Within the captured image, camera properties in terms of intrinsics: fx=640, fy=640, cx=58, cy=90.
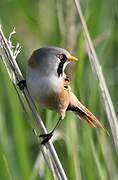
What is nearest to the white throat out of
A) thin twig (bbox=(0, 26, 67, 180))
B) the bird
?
the bird

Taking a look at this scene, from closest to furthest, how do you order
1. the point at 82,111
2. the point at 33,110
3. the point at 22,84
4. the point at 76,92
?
the point at 33,110
the point at 22,84
the point at 76,92
the point at 82,111

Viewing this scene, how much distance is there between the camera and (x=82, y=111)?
2.99m

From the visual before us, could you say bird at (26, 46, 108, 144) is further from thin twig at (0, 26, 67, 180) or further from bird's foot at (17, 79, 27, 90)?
thin twig at (0, 26, 67, 180)

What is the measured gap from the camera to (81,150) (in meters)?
2.93

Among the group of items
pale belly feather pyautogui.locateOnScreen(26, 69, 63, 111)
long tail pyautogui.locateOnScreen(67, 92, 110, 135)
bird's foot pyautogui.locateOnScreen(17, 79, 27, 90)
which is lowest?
long tail pyautogui.locateOnScreen(67, 92, 110, 135)

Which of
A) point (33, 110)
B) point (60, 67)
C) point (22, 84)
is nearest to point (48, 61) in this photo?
point (60, 67)

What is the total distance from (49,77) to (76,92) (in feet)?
0.53

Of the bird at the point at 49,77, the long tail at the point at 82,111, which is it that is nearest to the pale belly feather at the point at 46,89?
the bird at the point at 49,77

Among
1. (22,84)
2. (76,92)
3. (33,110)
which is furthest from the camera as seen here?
(76,92)

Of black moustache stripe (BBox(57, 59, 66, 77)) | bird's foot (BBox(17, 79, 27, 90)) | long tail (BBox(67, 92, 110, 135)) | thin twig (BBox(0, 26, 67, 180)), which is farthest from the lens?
long tail (BBox(67, 92, 110, 135))

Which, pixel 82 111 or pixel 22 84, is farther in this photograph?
pixel 82 111

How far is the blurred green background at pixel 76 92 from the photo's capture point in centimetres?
286

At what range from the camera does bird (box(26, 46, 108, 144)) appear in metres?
2.75

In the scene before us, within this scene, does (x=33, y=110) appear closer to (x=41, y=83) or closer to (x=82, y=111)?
(x=41, y=83)
